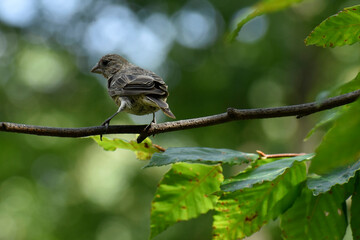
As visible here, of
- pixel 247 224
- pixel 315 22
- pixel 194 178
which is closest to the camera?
pixel 247 224

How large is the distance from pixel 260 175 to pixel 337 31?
58 cm

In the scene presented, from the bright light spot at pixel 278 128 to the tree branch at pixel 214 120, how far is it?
532 inches

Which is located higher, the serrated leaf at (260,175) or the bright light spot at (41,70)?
the bright light spot at (41,70)

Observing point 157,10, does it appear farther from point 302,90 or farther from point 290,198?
point 290,198

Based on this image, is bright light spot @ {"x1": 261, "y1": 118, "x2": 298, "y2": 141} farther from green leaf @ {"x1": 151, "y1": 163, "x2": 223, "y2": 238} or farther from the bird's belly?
green leaf @ {"x1": 151, "y1": 163, "x2": 223, "y2": 238}

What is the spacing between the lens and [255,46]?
14.3 meters

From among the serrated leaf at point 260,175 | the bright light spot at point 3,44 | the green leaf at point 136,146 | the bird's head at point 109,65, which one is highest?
the bright light spot at point 3,44

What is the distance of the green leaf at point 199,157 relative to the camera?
179 cm

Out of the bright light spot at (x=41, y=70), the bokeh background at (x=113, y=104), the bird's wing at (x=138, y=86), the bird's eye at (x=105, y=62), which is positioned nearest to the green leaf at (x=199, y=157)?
the bird's wing at (x=138, y=86)

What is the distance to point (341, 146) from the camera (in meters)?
0.51

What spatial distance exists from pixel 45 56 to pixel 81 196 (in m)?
4.83

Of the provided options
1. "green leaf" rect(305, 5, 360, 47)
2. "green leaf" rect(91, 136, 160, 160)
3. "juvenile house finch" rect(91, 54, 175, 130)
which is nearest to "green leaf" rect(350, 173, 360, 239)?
"green leaf" rect(305, 5, 360, 47)

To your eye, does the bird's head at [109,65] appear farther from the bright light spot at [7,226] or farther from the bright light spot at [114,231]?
the bright light spot at [7,226]

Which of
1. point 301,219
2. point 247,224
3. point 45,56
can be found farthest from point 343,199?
point 45,56
